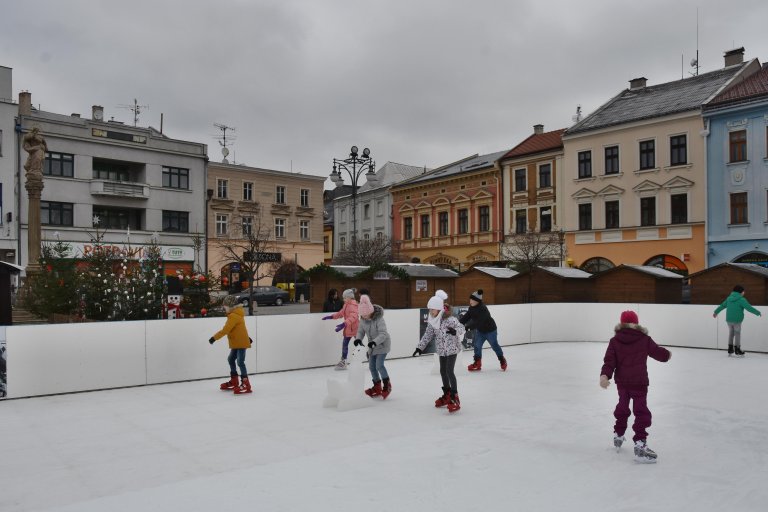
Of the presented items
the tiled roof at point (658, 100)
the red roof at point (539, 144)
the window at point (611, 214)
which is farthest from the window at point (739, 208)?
the red roof at point (539, 144)

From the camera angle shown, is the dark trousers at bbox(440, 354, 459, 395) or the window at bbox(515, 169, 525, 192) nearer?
the dark trousers at bbox(440, 354, 459, 395)

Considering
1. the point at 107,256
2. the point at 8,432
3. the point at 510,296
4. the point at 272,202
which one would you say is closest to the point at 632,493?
the point at 8,432

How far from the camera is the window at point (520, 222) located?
40.6 meters

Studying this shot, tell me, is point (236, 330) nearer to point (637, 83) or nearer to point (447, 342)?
point (447, 342)

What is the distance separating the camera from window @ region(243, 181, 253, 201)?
155 feet

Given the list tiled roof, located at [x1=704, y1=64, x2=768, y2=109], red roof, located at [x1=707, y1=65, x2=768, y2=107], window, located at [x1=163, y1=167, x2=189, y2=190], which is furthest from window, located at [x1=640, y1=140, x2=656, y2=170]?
window, located at [x1=163, y1=167, x2=189, y2=190]

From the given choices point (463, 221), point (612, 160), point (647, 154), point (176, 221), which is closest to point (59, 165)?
point (176, 221)

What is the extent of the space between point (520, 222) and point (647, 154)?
9188mm

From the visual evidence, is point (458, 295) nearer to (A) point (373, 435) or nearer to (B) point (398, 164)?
(A) point (373, 435)

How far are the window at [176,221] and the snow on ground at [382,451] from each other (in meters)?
31.3

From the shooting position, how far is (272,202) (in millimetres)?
48625

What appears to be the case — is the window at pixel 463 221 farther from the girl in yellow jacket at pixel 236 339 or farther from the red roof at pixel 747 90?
the girl in yellow jacket at pixel 236 339

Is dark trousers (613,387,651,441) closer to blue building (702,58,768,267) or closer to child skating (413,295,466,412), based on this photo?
child skating (413,295,466,412)

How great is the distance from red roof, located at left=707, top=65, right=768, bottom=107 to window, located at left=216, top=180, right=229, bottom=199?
31.0 metres
